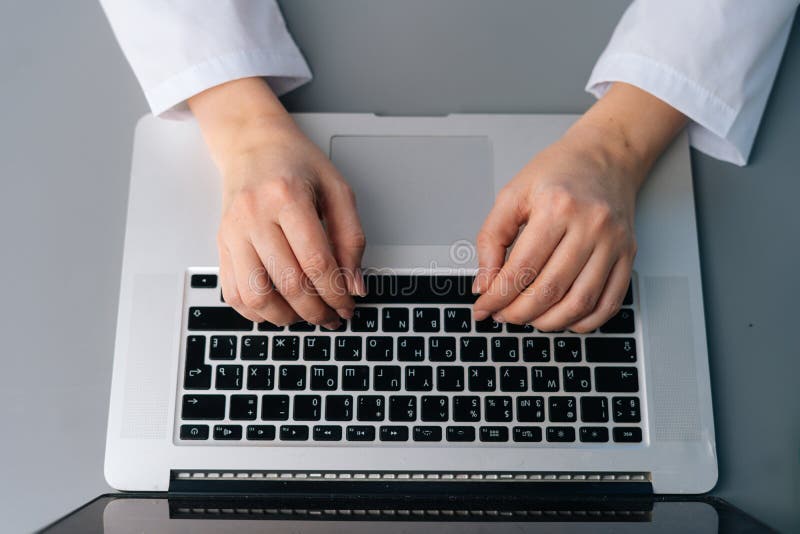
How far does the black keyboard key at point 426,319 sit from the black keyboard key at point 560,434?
0.44 feet

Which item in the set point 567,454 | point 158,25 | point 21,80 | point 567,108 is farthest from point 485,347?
point 21,80

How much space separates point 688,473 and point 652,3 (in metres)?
0.44

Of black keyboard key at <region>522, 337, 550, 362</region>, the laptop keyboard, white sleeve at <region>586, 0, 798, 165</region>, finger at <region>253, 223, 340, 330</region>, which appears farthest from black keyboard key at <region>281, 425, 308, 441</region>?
white sleeve at <region>586, 0, 798, 165</region>

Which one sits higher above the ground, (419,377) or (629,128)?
(629,128)

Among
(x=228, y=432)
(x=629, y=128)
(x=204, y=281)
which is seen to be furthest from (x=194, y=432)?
(x=629, y=128)

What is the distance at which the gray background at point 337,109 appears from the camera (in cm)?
51

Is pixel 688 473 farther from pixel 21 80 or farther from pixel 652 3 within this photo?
pixel 21 80

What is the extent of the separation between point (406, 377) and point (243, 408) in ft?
0.48

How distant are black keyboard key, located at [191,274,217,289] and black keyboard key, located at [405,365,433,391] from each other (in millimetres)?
198

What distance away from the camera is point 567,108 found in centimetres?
59

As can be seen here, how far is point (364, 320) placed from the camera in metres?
0.50

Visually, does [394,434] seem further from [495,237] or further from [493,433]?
[495,237]

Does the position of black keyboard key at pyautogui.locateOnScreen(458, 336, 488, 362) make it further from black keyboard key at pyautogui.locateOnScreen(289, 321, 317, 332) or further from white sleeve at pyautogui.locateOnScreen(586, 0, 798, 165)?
white sleeve at pyautogui.locateOnScreen(586, 0, 798, 165)

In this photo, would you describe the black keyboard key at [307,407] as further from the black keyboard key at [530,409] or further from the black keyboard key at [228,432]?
the black keyboard key at [530,409]
